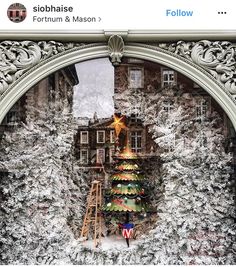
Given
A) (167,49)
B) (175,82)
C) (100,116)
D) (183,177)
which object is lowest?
(183,177)

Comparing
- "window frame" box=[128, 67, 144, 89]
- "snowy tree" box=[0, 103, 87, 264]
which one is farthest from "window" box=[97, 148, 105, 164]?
"window frame" box=[128, 67, 144, 89]

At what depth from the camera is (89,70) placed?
11.3 feet

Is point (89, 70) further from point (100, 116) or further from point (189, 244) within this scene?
point (189, 244)

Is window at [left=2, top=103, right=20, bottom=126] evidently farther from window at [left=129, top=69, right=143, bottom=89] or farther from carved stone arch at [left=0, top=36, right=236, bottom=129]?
window at [left=129, top=69, right=143, bottom=89]

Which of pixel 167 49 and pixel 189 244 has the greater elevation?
pixel 167 49

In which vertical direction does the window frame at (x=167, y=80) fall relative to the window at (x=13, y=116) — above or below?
above

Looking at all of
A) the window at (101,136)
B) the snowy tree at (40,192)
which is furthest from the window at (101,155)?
the snowy tree at (40,192)

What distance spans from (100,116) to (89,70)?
1.19 feet

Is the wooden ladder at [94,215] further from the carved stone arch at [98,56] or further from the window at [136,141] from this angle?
the carved stone arch at [98,56]

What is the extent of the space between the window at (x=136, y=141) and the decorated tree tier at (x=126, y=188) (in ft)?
0.13

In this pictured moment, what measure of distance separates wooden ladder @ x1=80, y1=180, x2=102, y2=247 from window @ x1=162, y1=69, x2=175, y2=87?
0.92 m

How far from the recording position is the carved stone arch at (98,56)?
3.30 meters

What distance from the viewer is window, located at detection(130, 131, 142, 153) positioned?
136 inches
